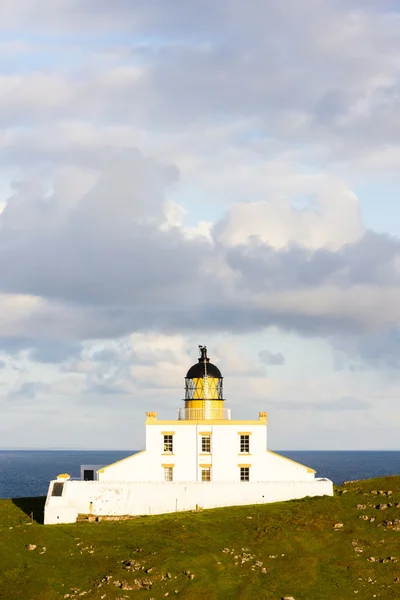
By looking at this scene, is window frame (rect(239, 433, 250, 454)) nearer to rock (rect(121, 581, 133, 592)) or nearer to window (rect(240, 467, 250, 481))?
window (rect(240, 467, 250, 481))

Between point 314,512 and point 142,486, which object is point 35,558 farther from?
point 314,512

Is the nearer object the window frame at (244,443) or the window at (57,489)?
the window at (57,489)

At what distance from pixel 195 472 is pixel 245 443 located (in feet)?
17.6

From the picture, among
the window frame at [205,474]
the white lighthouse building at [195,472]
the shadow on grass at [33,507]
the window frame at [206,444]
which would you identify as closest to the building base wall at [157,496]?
the white lighthouse building at [195,472]

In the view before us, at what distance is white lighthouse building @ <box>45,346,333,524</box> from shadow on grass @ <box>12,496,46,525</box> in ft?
7.30

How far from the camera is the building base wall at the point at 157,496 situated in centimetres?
6881

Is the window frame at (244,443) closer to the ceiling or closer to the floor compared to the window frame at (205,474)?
closer to the ceiling

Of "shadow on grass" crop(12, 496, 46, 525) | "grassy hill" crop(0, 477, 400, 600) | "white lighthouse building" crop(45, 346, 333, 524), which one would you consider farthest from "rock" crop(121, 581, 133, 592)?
"shadow on grass" crop(12, 496, 46, 525)

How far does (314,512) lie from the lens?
65.9 m

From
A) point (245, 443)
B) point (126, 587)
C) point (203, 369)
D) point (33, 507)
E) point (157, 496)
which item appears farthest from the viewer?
point (203, 369)

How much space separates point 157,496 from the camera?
7062cm

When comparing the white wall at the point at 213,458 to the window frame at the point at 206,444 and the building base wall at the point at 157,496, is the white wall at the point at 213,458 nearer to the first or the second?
the window frame at the point at 206,444

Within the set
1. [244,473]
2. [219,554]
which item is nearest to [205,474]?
[244,473]

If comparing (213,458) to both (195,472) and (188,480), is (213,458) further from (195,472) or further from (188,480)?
(188,480)
